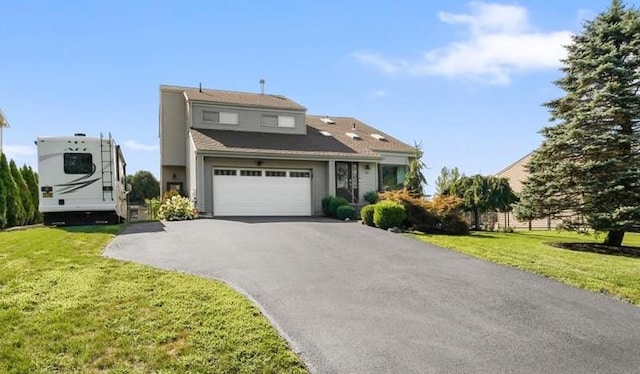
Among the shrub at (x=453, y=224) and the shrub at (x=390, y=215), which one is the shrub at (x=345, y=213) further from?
the shrub at (x=453, y=224)

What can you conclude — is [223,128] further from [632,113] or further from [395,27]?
[632,113]

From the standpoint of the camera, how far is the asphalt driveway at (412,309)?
15.9 feet

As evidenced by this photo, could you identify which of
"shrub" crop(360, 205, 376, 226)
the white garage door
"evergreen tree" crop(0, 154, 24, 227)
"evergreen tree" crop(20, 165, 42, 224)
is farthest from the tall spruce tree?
"evergreen tree" crop(20, 165, 42, 224)

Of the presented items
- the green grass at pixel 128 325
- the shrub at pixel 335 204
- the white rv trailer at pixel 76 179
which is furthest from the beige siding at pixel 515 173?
the green grass at pixel 128 325

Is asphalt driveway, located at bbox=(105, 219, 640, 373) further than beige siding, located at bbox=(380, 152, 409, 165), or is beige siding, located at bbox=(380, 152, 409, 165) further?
beige siding, located at bbox=(380, 152, 409, 165)

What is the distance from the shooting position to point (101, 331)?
5.03 m

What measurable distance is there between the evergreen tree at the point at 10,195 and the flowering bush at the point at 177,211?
762cm

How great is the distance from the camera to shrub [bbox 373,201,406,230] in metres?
14.6

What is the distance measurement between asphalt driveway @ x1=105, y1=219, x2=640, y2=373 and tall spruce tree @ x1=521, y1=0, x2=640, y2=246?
585 cm

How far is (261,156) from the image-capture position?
1914cm

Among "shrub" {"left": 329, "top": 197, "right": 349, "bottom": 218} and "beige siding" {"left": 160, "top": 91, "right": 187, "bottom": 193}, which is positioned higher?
"beige siding" {"left": 160, "top": 91, "right": 187, "bottom": 193}

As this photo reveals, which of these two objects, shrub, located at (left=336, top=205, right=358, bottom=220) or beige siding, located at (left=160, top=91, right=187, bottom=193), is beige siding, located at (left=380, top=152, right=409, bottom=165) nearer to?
shrub, located at (left=336, top=205, right=358, bottom=220)

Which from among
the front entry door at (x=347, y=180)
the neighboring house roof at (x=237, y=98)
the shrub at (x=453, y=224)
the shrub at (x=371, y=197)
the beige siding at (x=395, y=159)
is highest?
the neighboring house roof at (x=237, y=98)

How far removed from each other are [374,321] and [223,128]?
1757 centimetres
